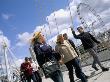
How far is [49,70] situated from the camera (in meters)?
7.14

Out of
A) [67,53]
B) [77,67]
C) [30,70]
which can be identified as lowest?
[77,67]

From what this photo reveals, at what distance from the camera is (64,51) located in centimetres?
980

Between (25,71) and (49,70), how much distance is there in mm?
7155

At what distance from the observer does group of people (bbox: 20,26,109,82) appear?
714 cm

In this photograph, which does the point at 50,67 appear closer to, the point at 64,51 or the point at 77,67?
the point at 77,67

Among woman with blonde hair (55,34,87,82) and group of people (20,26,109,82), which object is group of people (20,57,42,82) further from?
woman with blonde hair (55,34,87,82)

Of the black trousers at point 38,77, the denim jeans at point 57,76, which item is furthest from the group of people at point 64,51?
the black trousers at point 38,77

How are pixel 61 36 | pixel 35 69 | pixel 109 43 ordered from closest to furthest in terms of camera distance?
pixel 61 36 → pixel 35 69 → pixel 109 43

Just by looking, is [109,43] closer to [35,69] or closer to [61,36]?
[35,69]

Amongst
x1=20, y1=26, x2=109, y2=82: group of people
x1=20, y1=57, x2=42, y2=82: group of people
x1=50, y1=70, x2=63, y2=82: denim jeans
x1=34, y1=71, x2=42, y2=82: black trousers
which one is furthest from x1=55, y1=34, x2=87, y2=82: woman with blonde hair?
x1=20, y1=57, x2=42, y2=82: group of people

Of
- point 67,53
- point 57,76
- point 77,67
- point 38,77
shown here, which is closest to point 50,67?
point 57,76

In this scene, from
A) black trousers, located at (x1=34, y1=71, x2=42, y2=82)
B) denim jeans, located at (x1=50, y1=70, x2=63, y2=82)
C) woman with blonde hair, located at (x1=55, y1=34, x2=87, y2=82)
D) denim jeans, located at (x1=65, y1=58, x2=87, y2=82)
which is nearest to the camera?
denim jeans, located at (x1=50, y1=70, x2=63, y2=82)

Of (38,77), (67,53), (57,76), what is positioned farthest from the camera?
(38,77)

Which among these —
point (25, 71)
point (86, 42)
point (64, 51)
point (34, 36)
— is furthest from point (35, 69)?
point (34, 36)
